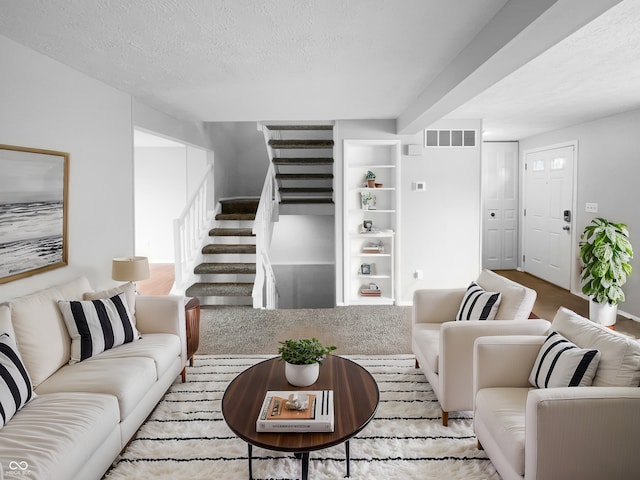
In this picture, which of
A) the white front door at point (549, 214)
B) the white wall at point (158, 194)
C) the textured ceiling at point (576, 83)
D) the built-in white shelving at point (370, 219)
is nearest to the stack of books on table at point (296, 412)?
the textured ceiling at point (576, 83)

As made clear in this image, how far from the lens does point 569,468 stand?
1.77 m

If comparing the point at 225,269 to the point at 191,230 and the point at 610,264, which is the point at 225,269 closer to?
the point at 191,230

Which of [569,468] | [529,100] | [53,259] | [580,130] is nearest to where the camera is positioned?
[569,468]

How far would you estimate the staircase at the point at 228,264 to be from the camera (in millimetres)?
5859

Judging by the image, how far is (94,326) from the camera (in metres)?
2.77

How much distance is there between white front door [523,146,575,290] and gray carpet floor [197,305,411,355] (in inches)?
105

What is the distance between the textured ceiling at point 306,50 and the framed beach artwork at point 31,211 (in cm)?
73

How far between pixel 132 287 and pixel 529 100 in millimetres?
4089

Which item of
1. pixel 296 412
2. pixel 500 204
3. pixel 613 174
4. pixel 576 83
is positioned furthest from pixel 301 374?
pixel 500 204

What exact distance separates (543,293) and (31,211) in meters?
6.06

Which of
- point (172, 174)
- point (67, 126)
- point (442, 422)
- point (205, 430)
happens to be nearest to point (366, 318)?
point (442, 422)

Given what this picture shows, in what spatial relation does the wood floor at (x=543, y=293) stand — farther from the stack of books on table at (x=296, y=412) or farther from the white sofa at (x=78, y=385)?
the stack of books on table at (x=296, y=412)

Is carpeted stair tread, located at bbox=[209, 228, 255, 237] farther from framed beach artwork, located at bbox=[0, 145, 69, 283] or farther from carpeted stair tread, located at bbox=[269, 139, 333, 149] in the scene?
framed beach artwork, located at bbox=[0, 145, 69, 283]

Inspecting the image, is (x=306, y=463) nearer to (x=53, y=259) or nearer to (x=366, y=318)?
(x=53, y=259)
